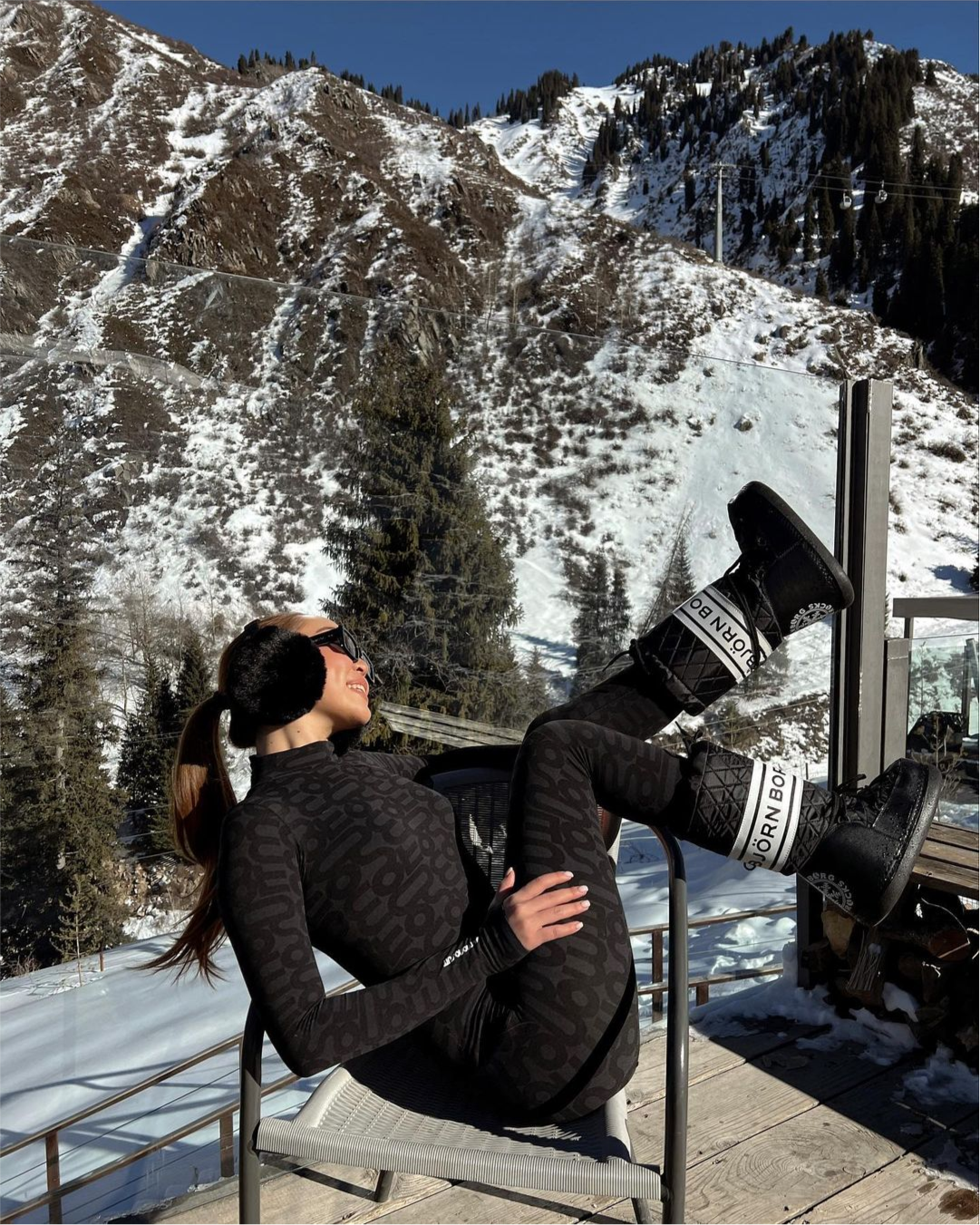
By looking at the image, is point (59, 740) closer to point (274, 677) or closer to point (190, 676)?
point (190, 676)

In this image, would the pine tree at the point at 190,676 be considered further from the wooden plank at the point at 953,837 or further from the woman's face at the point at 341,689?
the wooden plank at the point at 953,837

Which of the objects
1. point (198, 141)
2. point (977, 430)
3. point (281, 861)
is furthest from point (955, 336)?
point (281, 861)

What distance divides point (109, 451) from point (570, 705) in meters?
1.06

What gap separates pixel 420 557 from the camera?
77.7 inches

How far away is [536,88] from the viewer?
50.2 metres

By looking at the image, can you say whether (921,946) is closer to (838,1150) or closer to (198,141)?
(838,1150)

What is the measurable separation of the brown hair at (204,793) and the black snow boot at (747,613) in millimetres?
551

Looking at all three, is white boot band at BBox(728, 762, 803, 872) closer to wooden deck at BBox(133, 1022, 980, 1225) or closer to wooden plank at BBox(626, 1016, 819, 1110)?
wooden deck at BBox(133, 1022, 980, 1225)

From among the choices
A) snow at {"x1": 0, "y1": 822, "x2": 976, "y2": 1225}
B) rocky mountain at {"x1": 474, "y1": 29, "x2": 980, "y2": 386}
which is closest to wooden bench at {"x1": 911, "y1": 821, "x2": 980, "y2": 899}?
snow at {"x1": 0, "y1": 822, "x2": 976, "y2": 1225}

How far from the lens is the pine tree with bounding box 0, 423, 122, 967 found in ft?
4.71

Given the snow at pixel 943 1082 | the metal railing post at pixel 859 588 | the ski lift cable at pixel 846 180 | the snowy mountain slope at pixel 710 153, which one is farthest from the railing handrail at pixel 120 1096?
the ski lift cable at pixel 846 180

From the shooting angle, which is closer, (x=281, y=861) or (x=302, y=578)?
(x=281, y=861)

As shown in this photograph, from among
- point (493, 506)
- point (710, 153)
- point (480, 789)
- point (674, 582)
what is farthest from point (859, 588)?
point (710, 153)

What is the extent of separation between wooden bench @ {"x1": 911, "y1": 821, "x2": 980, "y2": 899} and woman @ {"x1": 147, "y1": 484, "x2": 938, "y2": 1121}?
559mm
